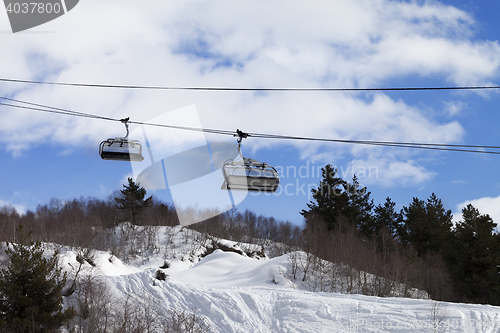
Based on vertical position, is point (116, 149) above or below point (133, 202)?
below

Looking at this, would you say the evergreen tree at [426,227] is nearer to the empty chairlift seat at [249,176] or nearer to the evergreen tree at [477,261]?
the evergreen tree at [477,261]

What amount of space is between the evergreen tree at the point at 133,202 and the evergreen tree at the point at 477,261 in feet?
143

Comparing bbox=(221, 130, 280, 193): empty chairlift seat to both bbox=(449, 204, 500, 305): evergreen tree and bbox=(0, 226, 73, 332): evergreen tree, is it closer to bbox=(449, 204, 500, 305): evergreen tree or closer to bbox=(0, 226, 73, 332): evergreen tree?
bbox=(0, 226, 73, 332): evergreen tree

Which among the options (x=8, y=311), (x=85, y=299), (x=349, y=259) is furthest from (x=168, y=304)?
(x=349, y=259)

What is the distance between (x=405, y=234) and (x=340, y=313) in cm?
2887

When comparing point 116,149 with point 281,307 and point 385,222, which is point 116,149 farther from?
point 385,222

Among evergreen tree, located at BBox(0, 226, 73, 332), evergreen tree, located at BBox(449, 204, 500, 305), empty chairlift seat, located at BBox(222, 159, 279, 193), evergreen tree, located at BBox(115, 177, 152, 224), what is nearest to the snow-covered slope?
evergreen tree, located at BBox(0, 226, 73, 332)

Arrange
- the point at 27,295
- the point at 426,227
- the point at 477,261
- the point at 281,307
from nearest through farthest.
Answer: the point at 27,295 < the point at 281,307 < the point at 477,261 < the point at 426,227

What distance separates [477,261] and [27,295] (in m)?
35.8

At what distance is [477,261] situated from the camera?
35156 mm

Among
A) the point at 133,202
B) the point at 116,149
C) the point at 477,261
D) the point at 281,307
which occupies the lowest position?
the point at 281,307

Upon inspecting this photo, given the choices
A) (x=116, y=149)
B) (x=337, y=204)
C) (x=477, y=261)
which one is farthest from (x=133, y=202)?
(x=116, y=149)

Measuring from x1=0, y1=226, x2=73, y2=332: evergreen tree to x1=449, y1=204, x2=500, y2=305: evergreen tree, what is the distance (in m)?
33.3

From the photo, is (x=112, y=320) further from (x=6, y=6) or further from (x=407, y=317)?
(x=6, y=6)
